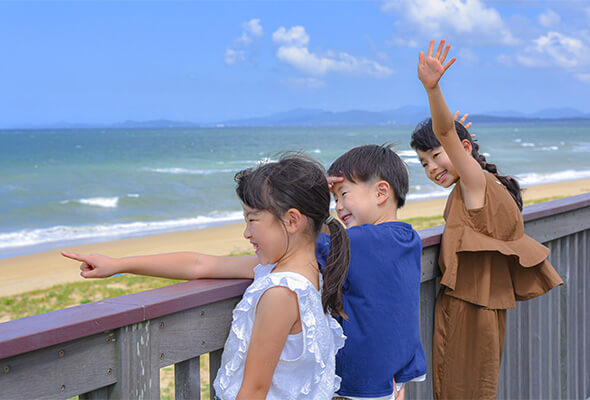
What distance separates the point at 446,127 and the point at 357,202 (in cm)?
44

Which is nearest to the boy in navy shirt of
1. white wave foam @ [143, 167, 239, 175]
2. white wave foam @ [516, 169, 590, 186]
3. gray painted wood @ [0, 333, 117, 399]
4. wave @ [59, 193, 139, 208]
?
gray painted wood @ [0, 333, 117, 399]

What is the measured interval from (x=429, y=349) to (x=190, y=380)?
1305mm

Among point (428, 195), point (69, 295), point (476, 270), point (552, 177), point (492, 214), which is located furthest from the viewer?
point (552, 177)

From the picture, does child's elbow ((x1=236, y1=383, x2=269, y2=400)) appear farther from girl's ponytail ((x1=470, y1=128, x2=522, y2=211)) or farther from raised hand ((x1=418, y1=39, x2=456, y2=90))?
girl's ponytail ((x1=470, y1=128, x2=522, y2=211))

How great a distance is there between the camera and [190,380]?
1.70 metres

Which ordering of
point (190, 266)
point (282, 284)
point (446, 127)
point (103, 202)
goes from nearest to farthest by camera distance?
point (282, 284), point (190, 266), point (446, 127), point (103, 202)

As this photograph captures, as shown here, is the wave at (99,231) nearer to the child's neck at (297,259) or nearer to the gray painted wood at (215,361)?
the gray painted wood at (215,361)

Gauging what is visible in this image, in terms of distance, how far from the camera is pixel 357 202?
2.11m

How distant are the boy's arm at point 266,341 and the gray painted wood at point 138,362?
0.71ft

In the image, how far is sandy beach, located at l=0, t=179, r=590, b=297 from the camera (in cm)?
1087

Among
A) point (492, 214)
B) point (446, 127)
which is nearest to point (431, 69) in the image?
point (446, 127)

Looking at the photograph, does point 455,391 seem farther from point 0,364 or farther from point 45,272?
point 45,272

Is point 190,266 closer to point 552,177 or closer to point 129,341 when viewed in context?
point 129,341

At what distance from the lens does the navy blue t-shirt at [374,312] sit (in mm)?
1971
